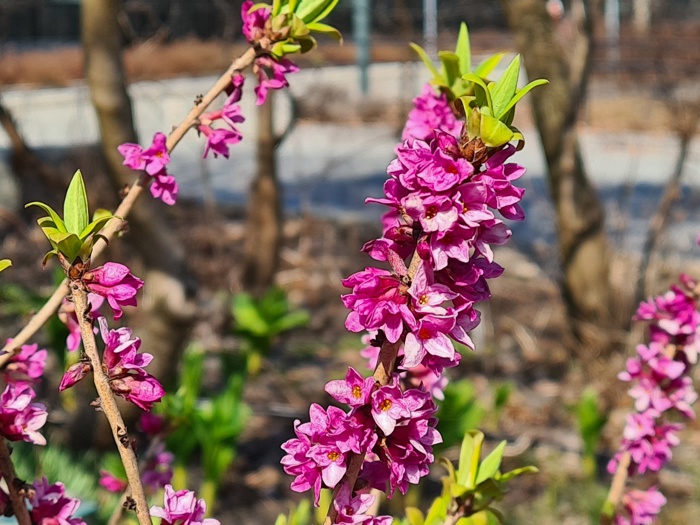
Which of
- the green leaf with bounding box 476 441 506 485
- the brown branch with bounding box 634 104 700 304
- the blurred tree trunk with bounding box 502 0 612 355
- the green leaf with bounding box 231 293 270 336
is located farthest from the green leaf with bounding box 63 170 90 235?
the brown branch with bounding box 634 104 700 304

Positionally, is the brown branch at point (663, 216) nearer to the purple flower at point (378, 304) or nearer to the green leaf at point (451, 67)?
the green leaf at point (451, 67)

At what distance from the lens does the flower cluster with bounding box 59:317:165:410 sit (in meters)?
0.89

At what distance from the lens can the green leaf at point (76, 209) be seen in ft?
2.88

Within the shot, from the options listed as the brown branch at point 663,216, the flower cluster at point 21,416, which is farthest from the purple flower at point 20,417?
the brown branch at point 663,216

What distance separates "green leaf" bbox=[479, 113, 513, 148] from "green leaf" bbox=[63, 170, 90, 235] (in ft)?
1.28

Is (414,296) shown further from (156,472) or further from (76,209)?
(156,472)

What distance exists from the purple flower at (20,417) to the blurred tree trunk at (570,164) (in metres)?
3.17

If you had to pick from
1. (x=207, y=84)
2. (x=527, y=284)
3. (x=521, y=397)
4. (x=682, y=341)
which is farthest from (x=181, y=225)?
(x=682, y=341)

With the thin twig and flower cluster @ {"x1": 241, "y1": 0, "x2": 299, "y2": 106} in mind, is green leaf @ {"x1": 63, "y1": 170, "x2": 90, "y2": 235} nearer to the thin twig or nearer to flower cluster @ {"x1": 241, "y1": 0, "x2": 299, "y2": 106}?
the thin twig

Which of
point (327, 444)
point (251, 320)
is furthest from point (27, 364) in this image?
point (251, 320)

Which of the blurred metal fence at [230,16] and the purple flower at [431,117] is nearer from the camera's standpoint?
the purple flower at [431,117]

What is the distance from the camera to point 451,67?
4.27ft

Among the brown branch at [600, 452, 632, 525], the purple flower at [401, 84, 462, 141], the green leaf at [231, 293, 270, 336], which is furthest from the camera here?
the green leaf at [231, 293, 270, 336]

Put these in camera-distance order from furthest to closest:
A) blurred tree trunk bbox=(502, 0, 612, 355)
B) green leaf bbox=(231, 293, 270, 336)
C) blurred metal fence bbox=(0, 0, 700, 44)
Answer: blurred metal fence bbox=(0, 0, 700, 44), blurred tree trunk bbox=(502, 0, 612, 355), green leaf bbox=(231, 293, 270, 336)
